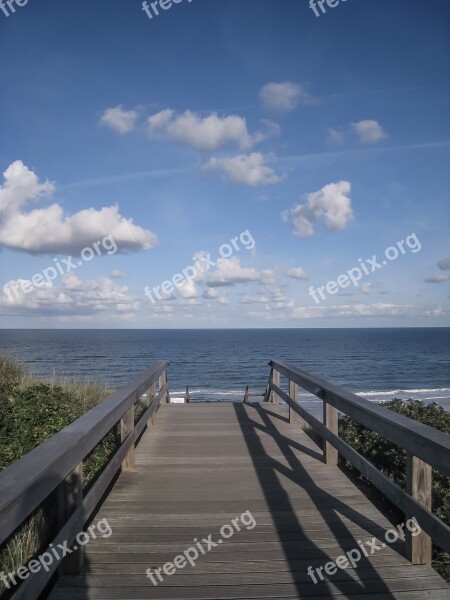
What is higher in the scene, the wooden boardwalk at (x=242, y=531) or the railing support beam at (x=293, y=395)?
the railing support beam at (x=293, y=395)

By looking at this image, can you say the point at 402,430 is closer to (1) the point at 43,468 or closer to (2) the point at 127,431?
(1) the point at 43,468

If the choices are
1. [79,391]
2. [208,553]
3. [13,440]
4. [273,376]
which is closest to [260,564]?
[208,553]

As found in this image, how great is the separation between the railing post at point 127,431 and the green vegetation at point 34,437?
0.68m

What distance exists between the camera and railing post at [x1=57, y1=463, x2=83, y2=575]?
2756 millimetres

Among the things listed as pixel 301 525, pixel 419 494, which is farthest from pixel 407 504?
pixel 301 525

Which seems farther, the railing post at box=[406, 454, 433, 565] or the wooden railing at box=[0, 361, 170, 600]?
the railing post at box=[406, 454, 433, 565]

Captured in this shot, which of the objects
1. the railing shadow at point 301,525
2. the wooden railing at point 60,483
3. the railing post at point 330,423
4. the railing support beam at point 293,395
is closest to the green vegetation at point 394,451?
the railing support beam at point 293,395

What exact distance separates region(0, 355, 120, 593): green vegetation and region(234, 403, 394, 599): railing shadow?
5.91ft

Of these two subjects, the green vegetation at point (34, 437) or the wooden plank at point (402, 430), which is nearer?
the wooden plank at point (402, 430)

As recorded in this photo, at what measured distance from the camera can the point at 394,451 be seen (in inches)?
243

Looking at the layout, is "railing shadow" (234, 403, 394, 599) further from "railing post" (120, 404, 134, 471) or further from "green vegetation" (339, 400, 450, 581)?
"railing post" (120, 404, 134, 471)

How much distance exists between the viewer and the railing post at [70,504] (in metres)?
2.76

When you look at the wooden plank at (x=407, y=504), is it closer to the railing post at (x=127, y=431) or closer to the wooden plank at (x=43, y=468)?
the wooden plank at (x=43, y=468)

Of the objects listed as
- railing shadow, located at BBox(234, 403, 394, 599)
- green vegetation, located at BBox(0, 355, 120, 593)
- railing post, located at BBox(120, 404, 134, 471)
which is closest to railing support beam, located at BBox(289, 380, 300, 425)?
railing shadow, located at BBox(234, 403, 394, 599)
